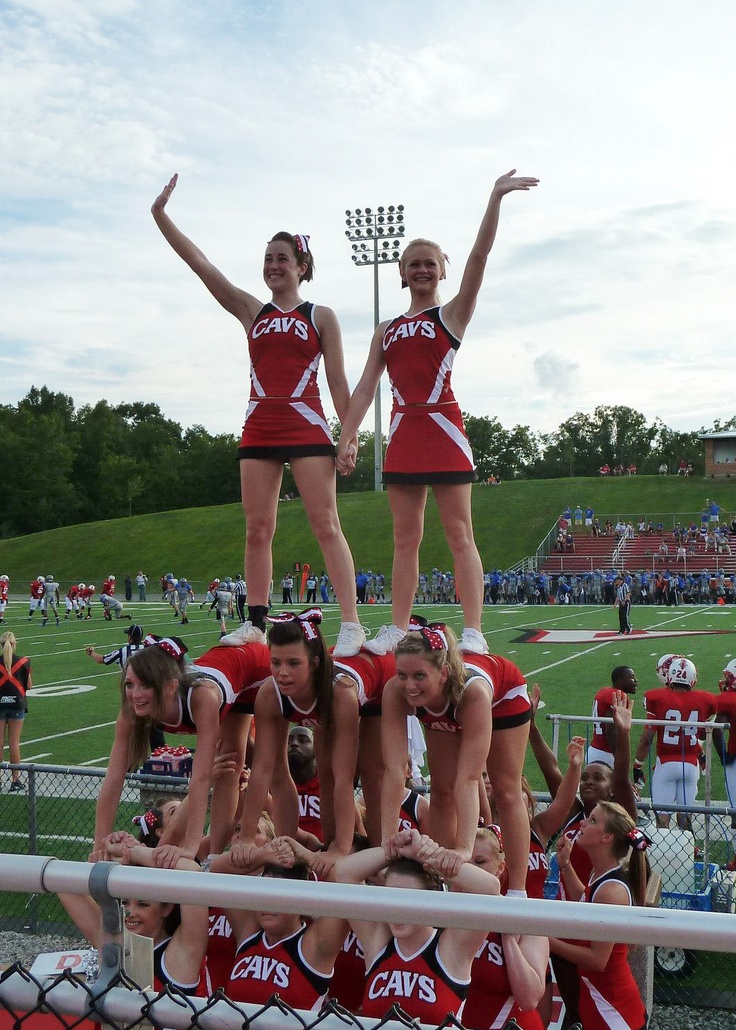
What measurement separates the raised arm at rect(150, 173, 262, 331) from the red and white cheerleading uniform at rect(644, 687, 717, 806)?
477cm

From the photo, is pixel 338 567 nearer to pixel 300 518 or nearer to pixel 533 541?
pixel 533 541

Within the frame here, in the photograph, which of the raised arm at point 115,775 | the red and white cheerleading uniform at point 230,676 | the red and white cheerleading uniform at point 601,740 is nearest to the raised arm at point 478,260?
the red and white cheerleading uniform at point 230,676

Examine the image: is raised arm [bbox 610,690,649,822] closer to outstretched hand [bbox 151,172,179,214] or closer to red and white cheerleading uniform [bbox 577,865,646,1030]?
red and white cheerleading uniform [bbox 577,865,646,1030]

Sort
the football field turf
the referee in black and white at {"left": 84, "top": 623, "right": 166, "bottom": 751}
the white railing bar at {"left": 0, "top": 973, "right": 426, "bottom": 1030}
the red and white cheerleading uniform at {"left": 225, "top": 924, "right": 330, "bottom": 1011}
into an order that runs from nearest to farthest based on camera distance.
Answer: the white railing bar at {"left": 0, "top": 973, "right": 426, "bottom": 1030} < the red and white cheerleading uniform at {"left": 225, "top": 924, "right": 330, "bottom": 1011} < the referee in black and white at {"left": 84, "top": 623, "right": 166, "bottom": 751} < the football field turf

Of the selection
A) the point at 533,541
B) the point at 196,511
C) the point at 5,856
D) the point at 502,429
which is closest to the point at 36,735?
the point at 5,856

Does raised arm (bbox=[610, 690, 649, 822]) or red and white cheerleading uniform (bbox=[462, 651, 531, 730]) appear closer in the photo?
red and white cheerleading uniform (bbox=[462, 651, 531, 730])

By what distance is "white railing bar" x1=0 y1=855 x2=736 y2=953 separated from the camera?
1.78 meters

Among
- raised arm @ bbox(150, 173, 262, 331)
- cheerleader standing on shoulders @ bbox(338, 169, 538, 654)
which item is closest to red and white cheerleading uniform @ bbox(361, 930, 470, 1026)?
cheerleader standing on shoulders @ bbox(338, 169, 538, 654)

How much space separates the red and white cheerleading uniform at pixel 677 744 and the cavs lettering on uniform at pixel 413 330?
14.4ft

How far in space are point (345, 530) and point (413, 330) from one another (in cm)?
5220

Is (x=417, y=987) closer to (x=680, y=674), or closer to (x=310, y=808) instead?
(x=310, y=808)

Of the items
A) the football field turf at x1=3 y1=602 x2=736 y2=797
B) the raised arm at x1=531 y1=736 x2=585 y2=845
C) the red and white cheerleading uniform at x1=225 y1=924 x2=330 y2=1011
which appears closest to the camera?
the red and white cheerleading uniform at x1=225 y1=924 x2=330 y2=1011

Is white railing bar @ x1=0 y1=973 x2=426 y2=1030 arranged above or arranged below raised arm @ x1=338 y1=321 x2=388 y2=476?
below

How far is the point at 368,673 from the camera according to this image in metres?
4.24
